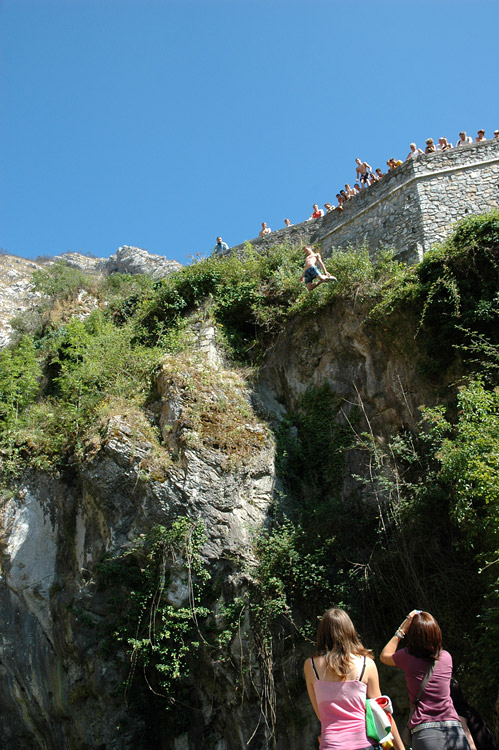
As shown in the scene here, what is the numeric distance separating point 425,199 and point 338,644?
36.7ft

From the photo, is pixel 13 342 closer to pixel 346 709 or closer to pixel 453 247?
pixel 453 247

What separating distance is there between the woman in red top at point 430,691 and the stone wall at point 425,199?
928 cm

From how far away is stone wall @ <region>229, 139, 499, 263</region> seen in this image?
12.9 metres

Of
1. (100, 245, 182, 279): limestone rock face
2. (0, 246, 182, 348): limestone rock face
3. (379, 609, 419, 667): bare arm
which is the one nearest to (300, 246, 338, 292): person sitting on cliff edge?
(379, 609, 419, 667): bare arm

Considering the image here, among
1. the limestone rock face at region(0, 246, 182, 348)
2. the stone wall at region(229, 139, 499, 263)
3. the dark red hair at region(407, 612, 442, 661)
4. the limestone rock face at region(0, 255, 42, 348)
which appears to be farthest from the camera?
the limestone rock face at region(0, 246, 182, 348)

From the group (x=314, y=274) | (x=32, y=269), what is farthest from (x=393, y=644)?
(x=32, y=269)

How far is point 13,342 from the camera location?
55.8 ft

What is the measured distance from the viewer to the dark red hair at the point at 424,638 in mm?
4398

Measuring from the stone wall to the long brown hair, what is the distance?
9509 mm

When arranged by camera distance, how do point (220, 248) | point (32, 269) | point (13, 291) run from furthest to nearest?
1. point (32, 269)
2. point (13, 291)
3. point (220, 248)

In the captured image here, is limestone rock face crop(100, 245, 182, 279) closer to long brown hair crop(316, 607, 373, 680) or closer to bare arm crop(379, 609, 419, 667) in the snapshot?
bare arm crop(379, 609, 419, 667)

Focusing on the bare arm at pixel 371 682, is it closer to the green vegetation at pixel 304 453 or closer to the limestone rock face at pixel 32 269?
the green vegetation at pixel 304 453

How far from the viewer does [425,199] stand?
1319 centimetres

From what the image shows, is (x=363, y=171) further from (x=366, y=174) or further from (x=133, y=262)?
(x=133, y=262)
